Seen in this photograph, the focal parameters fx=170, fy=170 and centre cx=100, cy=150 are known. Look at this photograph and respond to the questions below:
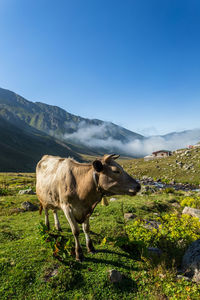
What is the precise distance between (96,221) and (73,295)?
6030mm

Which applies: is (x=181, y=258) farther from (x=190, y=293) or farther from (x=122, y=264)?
(x=122, y=264)

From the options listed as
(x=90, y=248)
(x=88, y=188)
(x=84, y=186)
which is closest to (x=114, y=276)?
(x=90, y=248)

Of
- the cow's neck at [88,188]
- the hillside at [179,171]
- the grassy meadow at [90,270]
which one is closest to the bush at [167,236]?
the grassy meadow at [90,270]

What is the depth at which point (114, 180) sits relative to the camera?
576 centimetres

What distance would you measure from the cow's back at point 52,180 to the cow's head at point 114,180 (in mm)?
1837

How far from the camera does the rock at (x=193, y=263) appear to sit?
6.14 m

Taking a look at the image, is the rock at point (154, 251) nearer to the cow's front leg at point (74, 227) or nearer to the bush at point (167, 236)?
the bush at point (167, 236)

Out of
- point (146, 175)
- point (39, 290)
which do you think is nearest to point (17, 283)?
point (39, 290)

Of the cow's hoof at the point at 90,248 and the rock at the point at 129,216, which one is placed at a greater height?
the cow's hoof at the point at 90,248

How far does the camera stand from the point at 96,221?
11.1 m

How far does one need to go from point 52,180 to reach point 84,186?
6.45ft

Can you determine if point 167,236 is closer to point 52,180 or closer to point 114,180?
point 114,180

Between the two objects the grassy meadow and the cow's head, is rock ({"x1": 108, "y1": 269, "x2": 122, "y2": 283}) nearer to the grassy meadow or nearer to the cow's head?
the grassy meadow

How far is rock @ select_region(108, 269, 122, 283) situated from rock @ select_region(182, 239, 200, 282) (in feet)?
8.15
